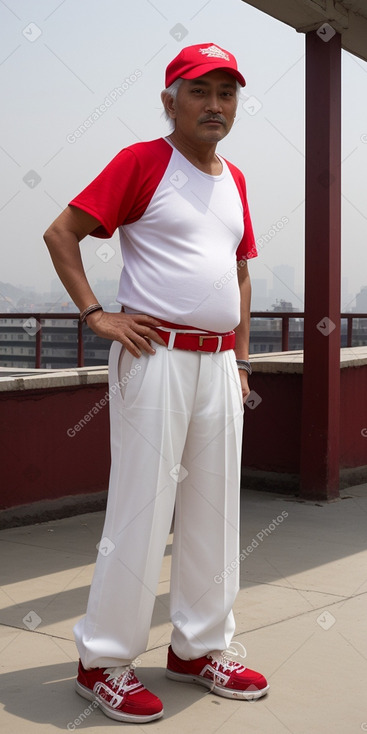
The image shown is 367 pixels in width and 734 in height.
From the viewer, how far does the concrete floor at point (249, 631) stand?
2.48 m

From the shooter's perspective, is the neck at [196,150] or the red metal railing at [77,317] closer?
the neck at [196,150]

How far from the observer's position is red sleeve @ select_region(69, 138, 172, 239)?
7.96ft

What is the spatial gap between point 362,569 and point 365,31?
3.37 m

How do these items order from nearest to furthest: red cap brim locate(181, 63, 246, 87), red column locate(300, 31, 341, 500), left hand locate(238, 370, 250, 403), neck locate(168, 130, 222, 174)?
red cap brim locate(181, 63, 246, 87) < neck locate(168, 130, 222, 174) < left hand locate(238, 370, 250, 403) < red column locate(300, 31, 341, 500)

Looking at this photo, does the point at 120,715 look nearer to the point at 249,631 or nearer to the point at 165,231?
the point at 249,631

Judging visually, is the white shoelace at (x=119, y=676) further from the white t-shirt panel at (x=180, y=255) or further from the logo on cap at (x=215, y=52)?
the logo on cap at (x=215, y=52)

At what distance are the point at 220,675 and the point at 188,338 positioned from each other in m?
0.93

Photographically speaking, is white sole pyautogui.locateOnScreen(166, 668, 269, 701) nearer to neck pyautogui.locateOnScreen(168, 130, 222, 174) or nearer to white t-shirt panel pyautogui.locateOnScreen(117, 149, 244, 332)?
white t-shirt panel pyautogui.locateOnScreen(117, 149, 244, 332)

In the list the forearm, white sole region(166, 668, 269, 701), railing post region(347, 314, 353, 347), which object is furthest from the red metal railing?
white sole region(166, 668, 269, 701)

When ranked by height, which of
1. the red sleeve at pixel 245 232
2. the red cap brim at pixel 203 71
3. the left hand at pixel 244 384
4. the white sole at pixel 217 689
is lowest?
the white sole at pixel 217 689

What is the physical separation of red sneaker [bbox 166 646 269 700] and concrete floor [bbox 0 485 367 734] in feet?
0.08
